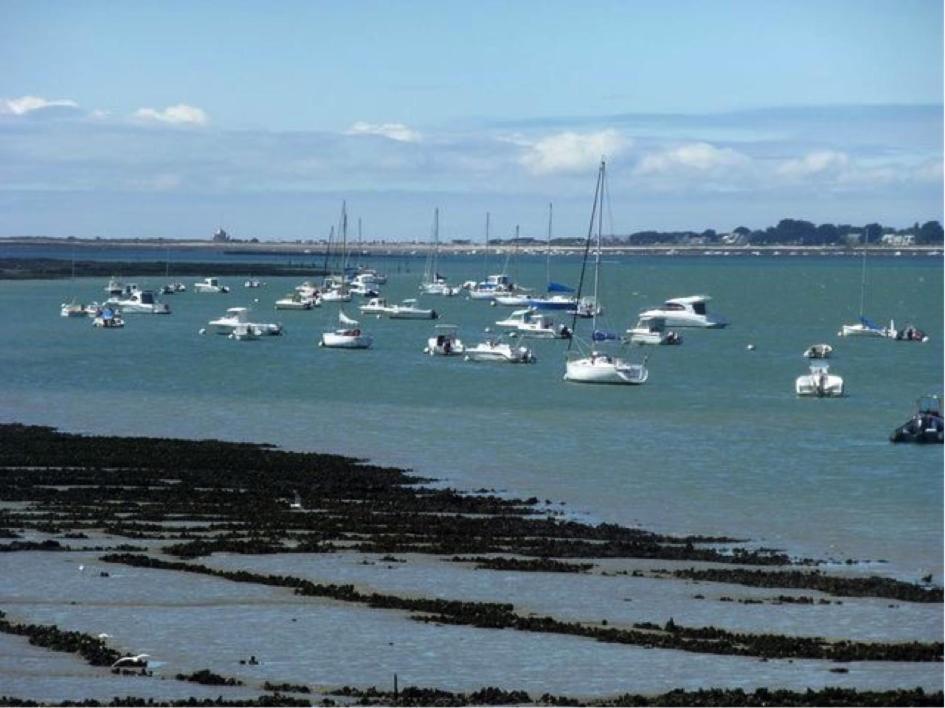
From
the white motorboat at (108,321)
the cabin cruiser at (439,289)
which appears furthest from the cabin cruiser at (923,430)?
the cabin cruiser at (439,289)

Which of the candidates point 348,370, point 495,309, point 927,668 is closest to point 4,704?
point 927,668

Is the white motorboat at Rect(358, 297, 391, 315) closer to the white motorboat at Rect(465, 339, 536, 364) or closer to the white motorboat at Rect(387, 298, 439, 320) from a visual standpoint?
the white motorboat at Rect(387, 298, 439, 320)

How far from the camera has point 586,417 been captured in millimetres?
64375

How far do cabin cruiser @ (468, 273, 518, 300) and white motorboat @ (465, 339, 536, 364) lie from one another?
72521mm

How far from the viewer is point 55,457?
46562 mm

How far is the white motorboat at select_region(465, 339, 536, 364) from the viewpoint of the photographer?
3580 inches

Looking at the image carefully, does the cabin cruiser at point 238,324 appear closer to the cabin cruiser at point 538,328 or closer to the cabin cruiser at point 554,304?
the cabin cruiser at point 538,328

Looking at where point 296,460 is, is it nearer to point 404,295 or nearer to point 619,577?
point 619,577

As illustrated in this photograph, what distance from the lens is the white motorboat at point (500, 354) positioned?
90938mm

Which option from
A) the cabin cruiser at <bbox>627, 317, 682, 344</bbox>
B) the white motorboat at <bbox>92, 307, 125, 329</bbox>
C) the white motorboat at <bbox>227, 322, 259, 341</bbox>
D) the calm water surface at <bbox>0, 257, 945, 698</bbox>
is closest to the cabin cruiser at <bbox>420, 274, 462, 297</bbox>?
the calm water surface at <bbox>0, 257, 945, 698</bbox>

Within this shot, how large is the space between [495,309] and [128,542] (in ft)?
396

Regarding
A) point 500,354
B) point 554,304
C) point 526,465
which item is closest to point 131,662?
point 526,465

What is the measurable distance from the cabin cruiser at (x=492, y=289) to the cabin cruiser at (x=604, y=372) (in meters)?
87.0

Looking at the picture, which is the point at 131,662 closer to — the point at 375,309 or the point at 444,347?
the point at 444,347
